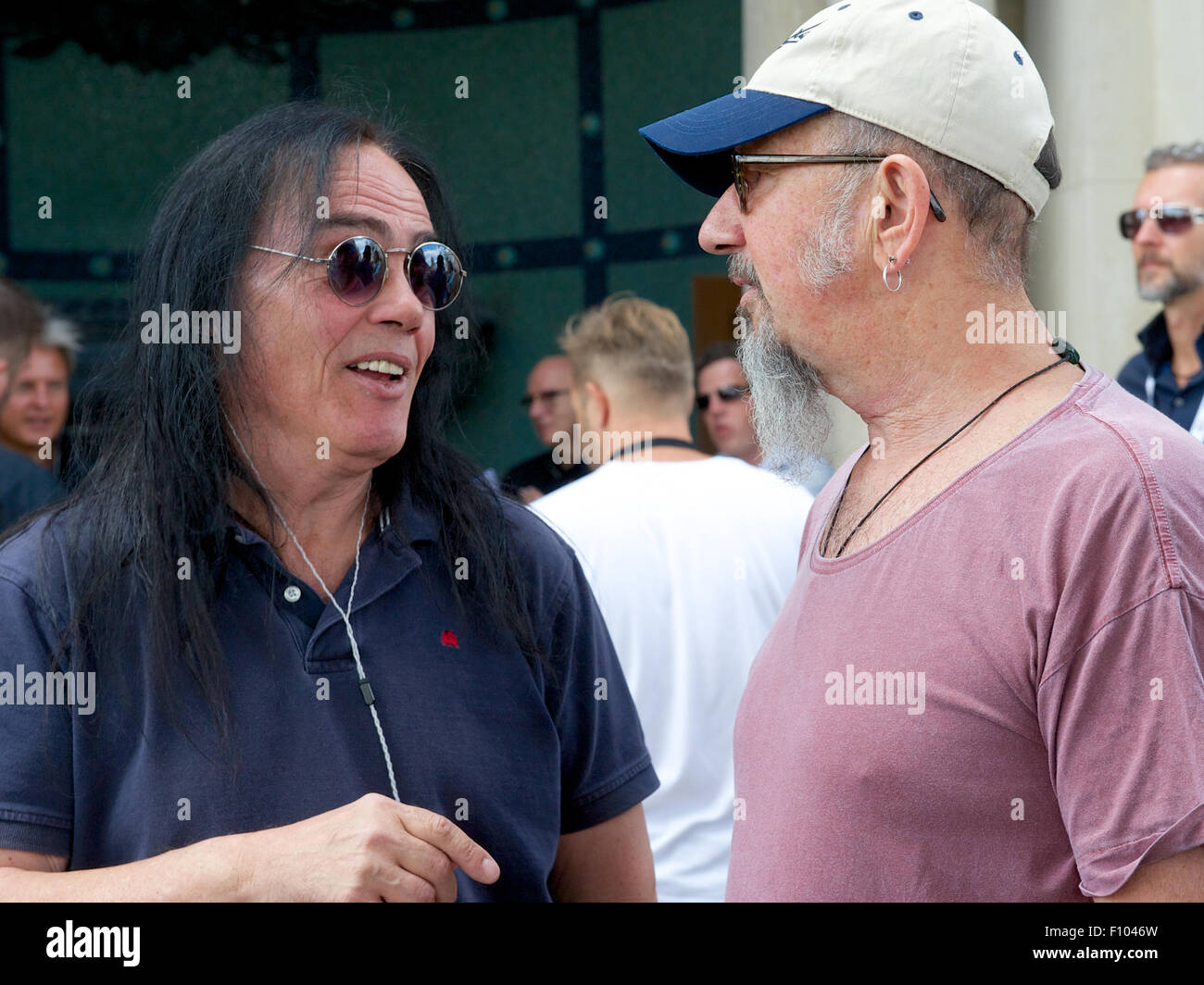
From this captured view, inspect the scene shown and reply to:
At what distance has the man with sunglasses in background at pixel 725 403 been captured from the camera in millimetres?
5086

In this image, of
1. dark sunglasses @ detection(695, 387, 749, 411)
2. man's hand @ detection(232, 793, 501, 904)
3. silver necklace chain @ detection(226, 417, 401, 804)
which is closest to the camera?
man's hand @ detection(232, 793, 501, 904)

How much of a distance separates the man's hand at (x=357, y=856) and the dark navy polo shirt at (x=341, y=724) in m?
0.13

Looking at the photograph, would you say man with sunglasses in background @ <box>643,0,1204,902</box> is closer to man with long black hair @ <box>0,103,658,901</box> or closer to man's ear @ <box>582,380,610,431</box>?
man with long black hair @ <box>0,103,658,901</box>

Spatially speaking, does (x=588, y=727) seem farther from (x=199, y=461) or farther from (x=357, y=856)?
(x=199, y=461)

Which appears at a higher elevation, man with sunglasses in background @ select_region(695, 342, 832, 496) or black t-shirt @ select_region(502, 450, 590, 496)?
man with sunglasses in background @ select_region(695, 342, 832, 496)

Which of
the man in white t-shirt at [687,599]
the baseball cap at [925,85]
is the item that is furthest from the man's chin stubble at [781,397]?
the man in white t-shirt at [687,599]

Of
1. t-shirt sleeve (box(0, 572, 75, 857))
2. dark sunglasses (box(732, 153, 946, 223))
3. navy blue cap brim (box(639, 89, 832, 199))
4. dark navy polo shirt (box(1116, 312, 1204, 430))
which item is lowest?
t-shirt sleeve (box(0, 572, 75, 857))

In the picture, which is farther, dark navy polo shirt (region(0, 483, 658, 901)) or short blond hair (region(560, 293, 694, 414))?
short blond hair (region(560, 293, 694, 414))

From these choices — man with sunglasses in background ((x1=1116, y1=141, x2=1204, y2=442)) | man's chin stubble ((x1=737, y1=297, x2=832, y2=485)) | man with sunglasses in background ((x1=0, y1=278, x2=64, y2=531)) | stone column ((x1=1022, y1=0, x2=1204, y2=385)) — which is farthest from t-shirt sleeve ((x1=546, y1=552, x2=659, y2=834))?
stone column ((x1=1022, y1=0, x2=1204, y2=385))

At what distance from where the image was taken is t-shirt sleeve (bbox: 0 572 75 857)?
1.57m

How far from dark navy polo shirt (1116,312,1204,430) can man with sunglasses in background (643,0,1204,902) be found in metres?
2.45

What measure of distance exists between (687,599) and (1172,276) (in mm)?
2078

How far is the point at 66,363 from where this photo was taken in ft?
15.5
